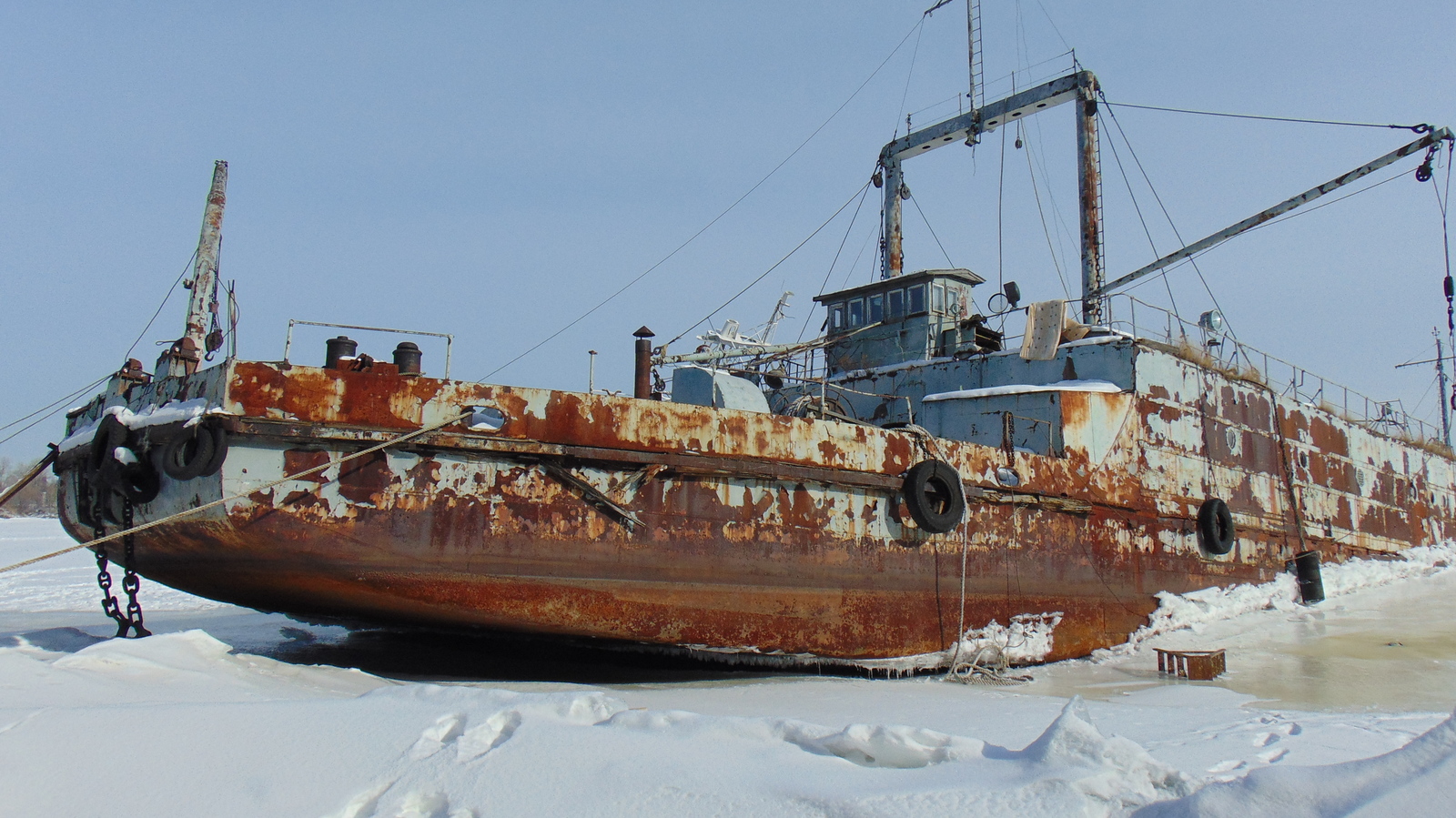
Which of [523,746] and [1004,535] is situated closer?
[523,746]

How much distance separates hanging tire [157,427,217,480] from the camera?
611 centimetres

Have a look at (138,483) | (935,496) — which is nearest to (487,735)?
(138,483)

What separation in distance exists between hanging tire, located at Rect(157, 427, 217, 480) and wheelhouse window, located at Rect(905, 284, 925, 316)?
32.1 feet

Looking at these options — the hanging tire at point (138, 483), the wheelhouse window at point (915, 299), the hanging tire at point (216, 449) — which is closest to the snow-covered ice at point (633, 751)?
the hanging tire at point (216, 449)

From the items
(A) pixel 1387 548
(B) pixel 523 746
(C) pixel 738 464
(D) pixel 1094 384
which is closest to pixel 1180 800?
(B) pixel 523 746

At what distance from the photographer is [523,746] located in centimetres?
358

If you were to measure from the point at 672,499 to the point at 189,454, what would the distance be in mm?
3453

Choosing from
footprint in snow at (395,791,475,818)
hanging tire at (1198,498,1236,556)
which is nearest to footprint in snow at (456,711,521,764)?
footprint in snow at (395,791,475,818)

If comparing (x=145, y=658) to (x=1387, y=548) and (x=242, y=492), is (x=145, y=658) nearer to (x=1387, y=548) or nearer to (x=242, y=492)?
(x=242, y=492)

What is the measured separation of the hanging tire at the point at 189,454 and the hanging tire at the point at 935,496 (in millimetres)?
5643

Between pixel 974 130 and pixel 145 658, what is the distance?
15.3 metres

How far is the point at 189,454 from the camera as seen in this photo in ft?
20.6

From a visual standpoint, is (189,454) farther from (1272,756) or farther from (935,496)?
(1272,756)

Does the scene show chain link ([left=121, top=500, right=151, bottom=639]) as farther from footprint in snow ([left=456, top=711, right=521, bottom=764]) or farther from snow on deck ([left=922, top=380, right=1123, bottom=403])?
snow on deck ([left=922, top=380, right=1123, bottom=403])
